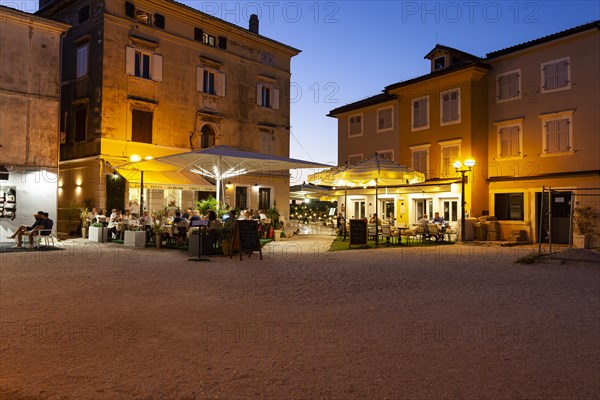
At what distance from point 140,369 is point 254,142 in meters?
26.7

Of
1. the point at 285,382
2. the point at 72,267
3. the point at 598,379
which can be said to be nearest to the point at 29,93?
the point at 72,267

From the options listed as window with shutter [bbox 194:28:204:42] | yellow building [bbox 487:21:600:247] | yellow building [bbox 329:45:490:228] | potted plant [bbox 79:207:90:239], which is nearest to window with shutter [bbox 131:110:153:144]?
potted plant [bbox 79:207:90:239]

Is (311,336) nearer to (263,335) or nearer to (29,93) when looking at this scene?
(263,335)

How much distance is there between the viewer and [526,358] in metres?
4.86

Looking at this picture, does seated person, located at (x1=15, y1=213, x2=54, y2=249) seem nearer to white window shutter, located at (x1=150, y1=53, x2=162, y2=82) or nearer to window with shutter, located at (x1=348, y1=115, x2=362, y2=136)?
white window shutter, located at (x1=150, y1=53, x2=162, y2=82)

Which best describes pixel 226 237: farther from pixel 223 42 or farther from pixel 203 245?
pixel 223 42

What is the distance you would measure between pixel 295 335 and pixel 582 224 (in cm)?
1886

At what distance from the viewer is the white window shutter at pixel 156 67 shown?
999 inches

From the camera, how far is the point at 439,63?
1108 inches

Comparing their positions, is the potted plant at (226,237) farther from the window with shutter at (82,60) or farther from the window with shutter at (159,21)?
the window with shutter at (159,21)

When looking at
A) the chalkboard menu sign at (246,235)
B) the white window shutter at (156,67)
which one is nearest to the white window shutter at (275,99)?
the white window shutter at (156,67)

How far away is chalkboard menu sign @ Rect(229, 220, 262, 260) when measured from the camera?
43.9 ft

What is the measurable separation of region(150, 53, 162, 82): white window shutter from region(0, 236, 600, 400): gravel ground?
1681cm

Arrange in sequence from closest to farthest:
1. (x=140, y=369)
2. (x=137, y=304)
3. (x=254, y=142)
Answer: (x=140, y=369) → (x=137, y=304) → (x=254, y=142)
